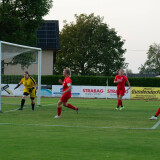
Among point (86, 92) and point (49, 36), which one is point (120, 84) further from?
point (49, 36)

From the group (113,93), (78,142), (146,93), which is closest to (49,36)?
(113,93)

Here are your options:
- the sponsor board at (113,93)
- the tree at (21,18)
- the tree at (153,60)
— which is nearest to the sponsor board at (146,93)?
the sponsor board at (113,93)

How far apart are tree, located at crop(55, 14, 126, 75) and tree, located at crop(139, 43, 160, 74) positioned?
52319 mm

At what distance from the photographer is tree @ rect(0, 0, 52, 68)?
40.4 metres

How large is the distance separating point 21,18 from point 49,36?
19.7 metres

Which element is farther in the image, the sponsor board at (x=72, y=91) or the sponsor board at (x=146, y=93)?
the sponsor board at (x=72, y=91)

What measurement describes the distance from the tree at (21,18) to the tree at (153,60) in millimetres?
90254

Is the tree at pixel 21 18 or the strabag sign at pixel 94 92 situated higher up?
the tree at pixel 21 18

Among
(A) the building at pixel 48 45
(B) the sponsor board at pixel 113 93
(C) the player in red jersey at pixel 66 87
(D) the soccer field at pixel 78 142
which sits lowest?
(D) the soccer field at pixel 78 142

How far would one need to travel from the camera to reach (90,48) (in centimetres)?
7762

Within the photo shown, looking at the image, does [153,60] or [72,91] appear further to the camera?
[153,60]

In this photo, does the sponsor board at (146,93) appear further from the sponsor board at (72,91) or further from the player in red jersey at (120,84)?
the player in red jersey at (120,84)

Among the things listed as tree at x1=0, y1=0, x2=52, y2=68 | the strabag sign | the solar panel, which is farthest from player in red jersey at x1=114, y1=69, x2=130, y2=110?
the solar panel

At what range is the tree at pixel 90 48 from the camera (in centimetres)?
7788
